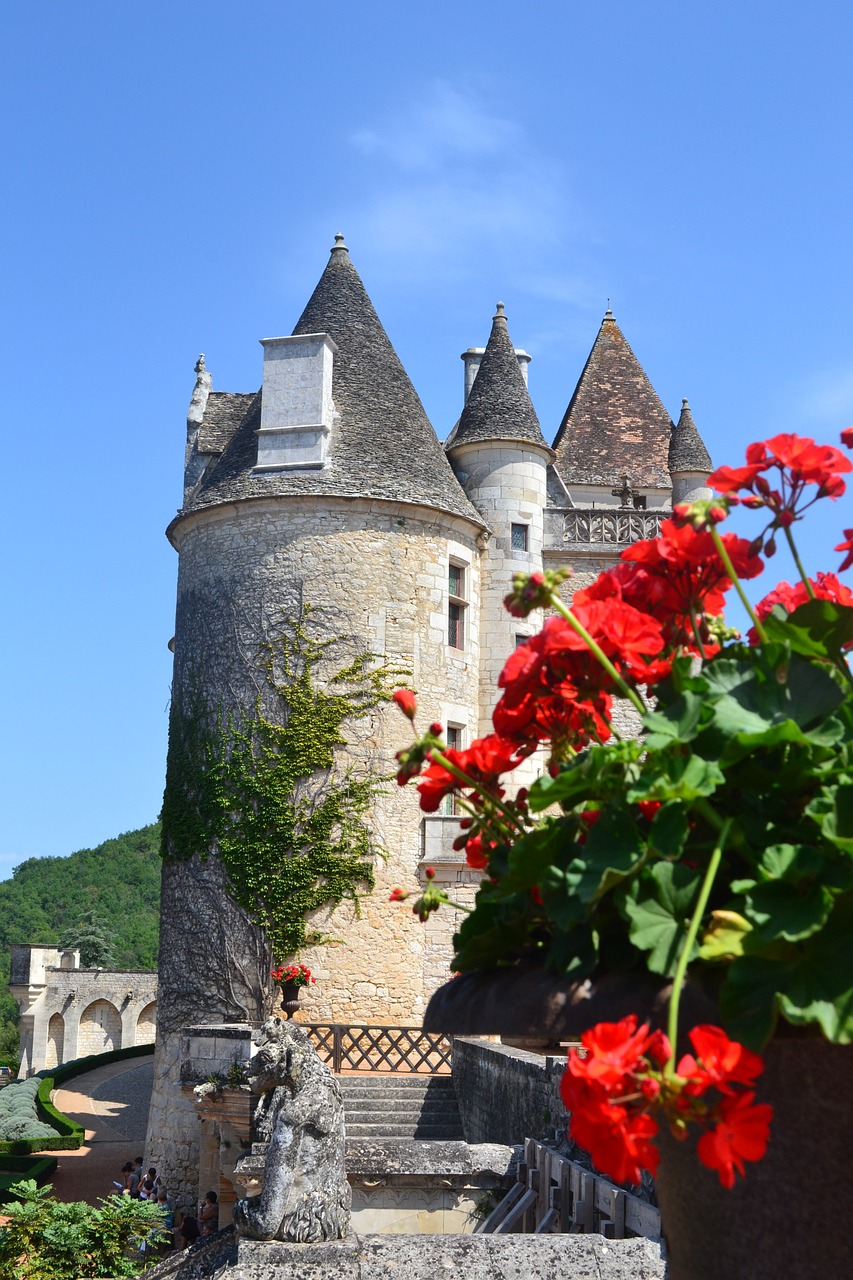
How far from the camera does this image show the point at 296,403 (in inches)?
852

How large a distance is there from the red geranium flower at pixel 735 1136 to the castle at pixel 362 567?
17.0m

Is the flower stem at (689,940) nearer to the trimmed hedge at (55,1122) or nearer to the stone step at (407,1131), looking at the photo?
the stone step at (407,1131)

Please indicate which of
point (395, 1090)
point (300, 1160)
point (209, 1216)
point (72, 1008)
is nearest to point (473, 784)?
point (300, 1160)

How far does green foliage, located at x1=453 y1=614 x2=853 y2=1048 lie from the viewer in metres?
1.53

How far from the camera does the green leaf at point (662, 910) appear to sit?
5.19 ft

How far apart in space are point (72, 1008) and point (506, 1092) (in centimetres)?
3654

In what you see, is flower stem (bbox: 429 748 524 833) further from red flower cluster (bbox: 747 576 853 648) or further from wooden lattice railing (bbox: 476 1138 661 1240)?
wooden lattice railing (bbox: 476 1138 661 1240)

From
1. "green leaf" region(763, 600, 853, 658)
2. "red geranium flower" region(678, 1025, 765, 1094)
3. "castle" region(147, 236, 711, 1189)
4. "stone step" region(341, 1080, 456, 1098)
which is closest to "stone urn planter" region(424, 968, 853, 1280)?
"red geranium flower" region(678, 1025, 765, 1094)

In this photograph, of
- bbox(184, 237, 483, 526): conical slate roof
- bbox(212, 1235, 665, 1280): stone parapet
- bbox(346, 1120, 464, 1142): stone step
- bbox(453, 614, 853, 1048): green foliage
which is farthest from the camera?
bbox(184, 237, 483, 526): conical slate roof

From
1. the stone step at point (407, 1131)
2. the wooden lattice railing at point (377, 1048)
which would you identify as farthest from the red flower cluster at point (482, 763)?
the wooden lattice railing at point (377, 1048)

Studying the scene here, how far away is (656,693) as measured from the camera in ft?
6.08

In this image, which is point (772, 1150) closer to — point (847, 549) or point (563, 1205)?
point (847, 549)

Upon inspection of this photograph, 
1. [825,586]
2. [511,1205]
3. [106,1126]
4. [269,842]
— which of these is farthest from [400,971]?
[825,586]

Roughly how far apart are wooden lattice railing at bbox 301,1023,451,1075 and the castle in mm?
429
